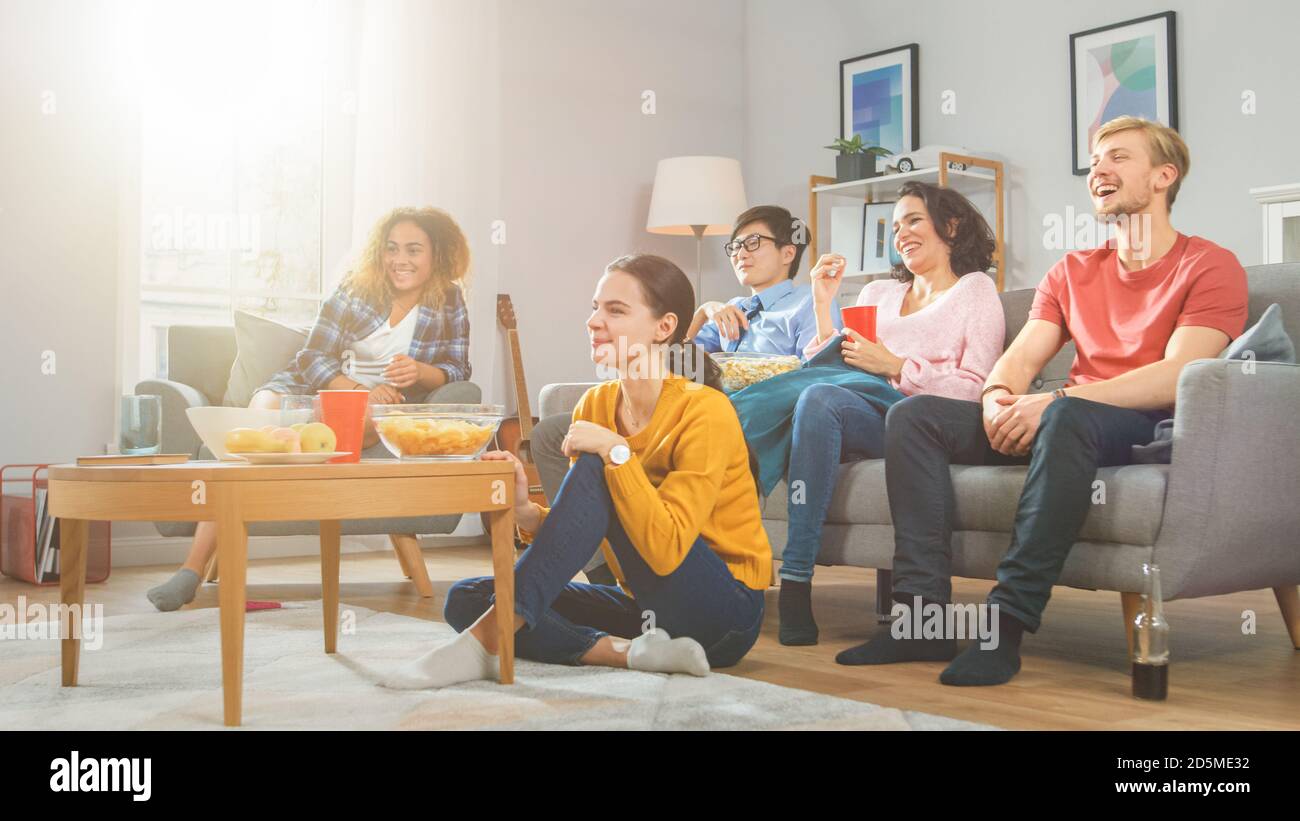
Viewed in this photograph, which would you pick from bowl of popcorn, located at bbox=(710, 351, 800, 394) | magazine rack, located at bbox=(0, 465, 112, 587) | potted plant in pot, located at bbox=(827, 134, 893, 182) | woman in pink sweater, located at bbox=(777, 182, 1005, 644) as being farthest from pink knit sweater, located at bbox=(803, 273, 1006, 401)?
magazine rack, located at bbox=(0, 465, 112, 587)

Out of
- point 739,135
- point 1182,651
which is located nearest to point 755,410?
point 1182,651

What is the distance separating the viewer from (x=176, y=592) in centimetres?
290

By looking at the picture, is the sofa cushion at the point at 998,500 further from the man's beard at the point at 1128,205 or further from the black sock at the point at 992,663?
the man's beard at the point at 1128,205

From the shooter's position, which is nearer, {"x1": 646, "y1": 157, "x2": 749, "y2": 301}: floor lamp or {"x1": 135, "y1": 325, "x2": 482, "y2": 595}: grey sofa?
{"x1": 135, "y1": 325, "x2": 482, "y2": 595}: grey sofa

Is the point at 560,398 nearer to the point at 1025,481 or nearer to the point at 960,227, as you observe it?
the point at 960,227

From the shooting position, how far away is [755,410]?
8.55ft

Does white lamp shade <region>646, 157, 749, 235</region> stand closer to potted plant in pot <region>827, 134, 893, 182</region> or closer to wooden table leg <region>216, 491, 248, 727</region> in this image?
potted plant in pot <region>827, 134, 893, 182</region>

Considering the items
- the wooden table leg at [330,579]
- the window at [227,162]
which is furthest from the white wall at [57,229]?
the wooden table leg at [330,579]

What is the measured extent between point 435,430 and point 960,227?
4.88ft

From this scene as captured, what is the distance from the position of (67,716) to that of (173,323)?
2.82 meters

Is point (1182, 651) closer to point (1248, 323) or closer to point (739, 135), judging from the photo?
point (1248, 323)

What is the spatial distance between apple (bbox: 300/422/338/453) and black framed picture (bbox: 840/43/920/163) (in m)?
3.59

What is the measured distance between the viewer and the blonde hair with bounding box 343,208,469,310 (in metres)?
3.69

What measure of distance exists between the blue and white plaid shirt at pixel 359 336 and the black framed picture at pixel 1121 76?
234cm
